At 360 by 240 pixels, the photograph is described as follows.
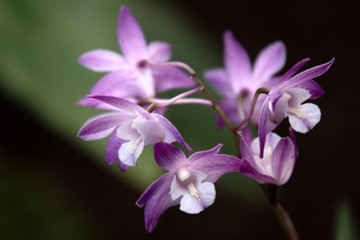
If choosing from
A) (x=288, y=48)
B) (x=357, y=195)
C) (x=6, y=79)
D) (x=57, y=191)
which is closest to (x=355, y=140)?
(x=357, y=195)

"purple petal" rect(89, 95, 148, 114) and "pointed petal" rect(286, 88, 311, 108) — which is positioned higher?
"purple petal" rect(89, 95, 148, 114)

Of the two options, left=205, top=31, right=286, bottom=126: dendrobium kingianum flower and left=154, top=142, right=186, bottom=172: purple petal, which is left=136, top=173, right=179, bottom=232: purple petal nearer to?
left=154, top=142, right=186, bottom=172: purple petal

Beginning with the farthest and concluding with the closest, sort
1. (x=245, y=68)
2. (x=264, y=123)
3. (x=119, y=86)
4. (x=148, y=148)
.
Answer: (x=148, y=148), (x=245, y=68), (x=119, y=86), (x=264, y=123)

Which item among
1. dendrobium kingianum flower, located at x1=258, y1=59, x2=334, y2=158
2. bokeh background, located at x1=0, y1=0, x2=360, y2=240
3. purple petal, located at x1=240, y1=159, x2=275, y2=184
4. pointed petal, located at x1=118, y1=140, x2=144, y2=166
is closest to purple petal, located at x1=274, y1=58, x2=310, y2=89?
dendrobium kingianum flower, located at x1=258, y1=59, x2=334, y2=158

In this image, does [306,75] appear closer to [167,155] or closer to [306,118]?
[306,118]

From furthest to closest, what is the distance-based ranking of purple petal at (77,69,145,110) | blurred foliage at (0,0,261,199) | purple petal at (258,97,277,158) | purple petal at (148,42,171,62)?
blurred foliage at (0,0,261,199)
purple petal at (148,42,171,62)
purple petal at (77,69,145,110)
purple petal at (258,97,277,158)

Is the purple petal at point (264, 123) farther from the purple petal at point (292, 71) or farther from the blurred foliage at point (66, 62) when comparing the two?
the blurred foliage at point (66, 62)

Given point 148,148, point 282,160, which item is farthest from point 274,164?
point 148,148
